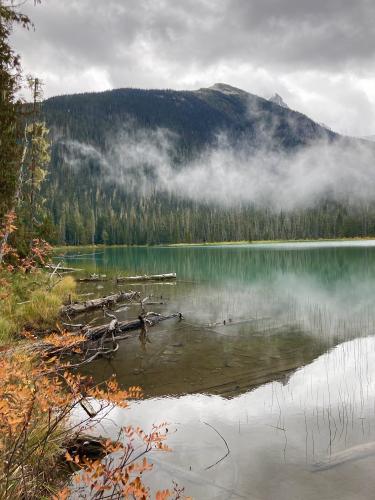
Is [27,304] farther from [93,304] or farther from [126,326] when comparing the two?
[93,304]

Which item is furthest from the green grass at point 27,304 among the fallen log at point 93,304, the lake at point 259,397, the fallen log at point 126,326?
the lake at point 259,397

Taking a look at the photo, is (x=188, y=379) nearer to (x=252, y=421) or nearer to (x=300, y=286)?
(x=252, y=421)

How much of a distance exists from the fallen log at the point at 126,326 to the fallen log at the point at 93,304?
3690mm

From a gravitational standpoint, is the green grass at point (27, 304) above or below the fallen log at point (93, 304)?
above

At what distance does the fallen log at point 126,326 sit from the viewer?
15.7m

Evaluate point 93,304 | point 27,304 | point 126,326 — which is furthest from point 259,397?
point 93,304

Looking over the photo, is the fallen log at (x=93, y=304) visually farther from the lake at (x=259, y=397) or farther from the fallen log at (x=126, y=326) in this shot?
the fallen log at (x=126, y=326)

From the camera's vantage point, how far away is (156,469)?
718cm

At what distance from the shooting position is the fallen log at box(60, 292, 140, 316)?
68.2 ft

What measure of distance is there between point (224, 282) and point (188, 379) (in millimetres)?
26376

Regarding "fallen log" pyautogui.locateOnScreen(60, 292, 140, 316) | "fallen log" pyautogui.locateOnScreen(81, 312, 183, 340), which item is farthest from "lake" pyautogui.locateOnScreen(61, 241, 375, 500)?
"fallen log" pyautogui.locateOnScreen(60, 292, 140, 316)

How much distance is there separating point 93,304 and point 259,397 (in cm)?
1526

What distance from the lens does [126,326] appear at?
18641 millimetres

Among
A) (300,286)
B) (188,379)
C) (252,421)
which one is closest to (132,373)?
(188,379)
